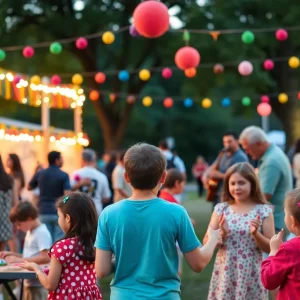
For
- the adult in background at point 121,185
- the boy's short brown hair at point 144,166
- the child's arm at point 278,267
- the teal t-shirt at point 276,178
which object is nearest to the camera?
the boy's short brown hair at point 144,166

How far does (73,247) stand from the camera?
5406 millimetres

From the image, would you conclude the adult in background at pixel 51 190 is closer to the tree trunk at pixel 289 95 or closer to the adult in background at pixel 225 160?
the adult in background at pixel 225 160

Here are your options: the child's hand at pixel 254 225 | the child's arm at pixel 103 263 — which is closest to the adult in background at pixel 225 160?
the child's hand at pixel 254 225

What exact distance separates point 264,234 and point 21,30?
24.2 meters

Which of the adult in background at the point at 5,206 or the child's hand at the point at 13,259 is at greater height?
the adult in background at the point at 5,206

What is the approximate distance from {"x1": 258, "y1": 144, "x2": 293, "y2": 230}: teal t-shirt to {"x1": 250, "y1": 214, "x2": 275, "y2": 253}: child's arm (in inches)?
54.2

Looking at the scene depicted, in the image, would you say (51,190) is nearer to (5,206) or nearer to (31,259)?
(5,206)

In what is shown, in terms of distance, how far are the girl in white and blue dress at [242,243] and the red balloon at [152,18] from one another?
432 centimetres

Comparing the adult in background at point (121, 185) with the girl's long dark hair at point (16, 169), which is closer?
the girl's long dark hair at point (16, 169)

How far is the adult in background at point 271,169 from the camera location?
26.3 ft

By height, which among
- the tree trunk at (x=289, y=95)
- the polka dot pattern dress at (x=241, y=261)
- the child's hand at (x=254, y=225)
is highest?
the tree trunk at (x=289, y=95)

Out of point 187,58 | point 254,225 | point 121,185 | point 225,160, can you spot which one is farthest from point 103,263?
point 187,58

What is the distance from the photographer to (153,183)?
14.6ft

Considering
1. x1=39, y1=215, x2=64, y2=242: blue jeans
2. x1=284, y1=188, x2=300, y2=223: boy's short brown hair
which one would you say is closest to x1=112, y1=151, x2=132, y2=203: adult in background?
x1=39, y1=215, x2=64, y2=242: blue jeans
